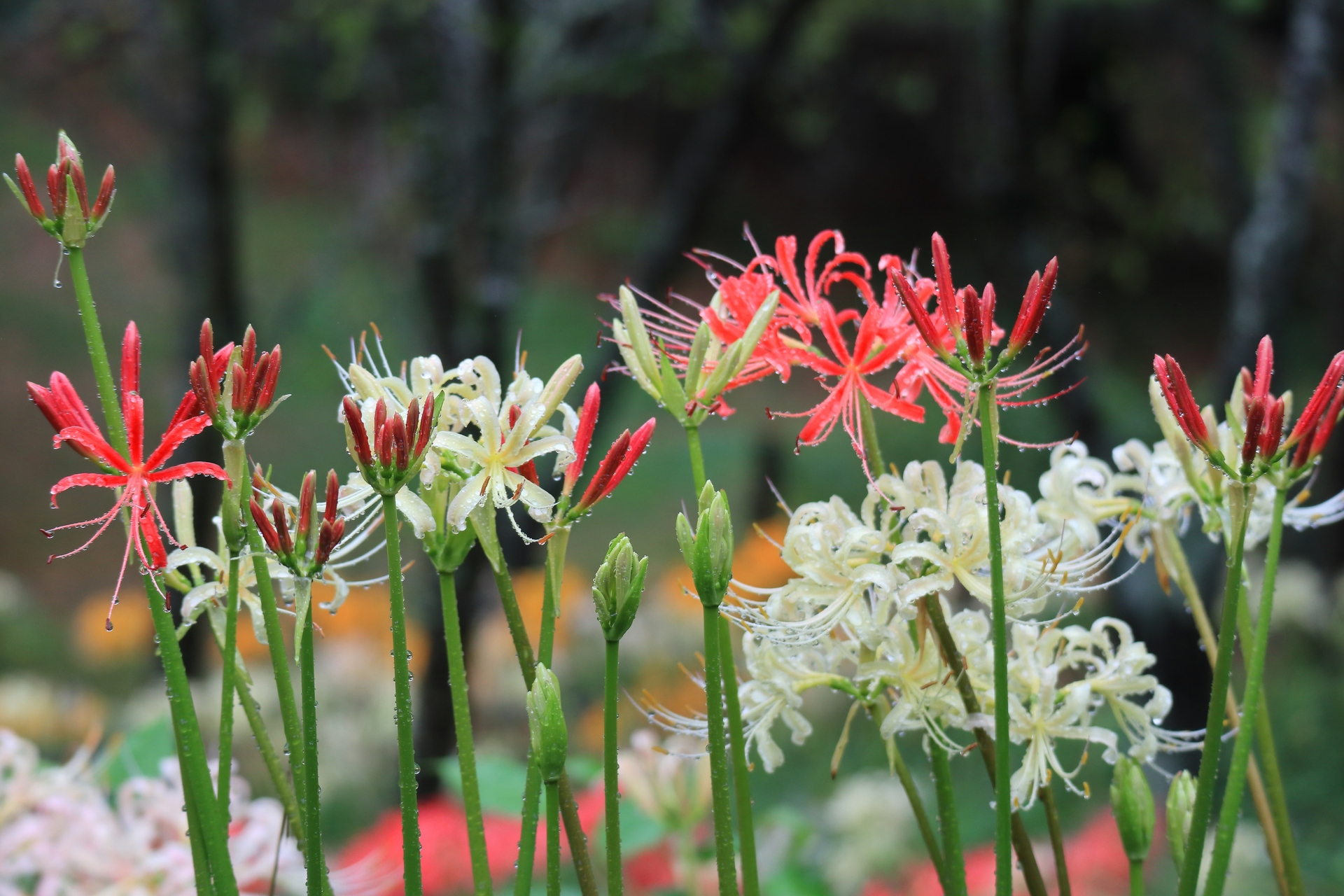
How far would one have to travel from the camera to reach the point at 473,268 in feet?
7.93

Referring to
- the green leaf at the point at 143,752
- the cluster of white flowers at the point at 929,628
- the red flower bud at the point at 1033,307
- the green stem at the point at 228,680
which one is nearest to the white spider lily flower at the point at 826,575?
the cluster of white flowers at the point at 929,628

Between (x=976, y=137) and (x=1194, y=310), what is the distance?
7.82 ft

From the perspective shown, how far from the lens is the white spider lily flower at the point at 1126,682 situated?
506 millimetres

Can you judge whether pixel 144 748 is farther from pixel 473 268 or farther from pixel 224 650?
pixel 473 268

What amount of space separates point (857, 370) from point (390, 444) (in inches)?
8.9

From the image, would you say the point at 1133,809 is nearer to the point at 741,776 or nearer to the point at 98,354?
the point at 741,776

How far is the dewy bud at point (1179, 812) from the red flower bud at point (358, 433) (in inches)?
13.9

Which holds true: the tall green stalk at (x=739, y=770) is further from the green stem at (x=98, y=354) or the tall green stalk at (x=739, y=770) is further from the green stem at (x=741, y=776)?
the green stem at (x=98, y=354)

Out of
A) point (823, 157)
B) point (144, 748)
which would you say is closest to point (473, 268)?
point (144, 748)

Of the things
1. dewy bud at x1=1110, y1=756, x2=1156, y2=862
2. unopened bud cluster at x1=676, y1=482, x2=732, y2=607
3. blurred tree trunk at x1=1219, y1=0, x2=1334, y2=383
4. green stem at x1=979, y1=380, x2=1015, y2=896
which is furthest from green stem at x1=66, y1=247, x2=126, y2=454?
blurred tree trunk at x1=1219, y1=0, x2=1334, y2=383

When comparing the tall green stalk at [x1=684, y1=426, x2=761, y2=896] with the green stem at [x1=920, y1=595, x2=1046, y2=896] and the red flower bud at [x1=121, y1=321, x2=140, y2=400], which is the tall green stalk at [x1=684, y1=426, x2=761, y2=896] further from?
the red flower bud at [x1=121, y1=321, x2=140, y2=400]

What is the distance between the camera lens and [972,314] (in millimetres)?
389

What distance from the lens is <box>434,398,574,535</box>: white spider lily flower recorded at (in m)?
0.42

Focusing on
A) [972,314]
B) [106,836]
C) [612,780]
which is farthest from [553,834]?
[106,836]
